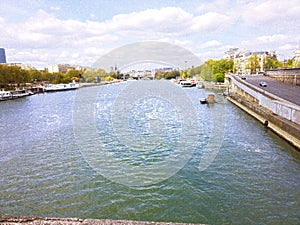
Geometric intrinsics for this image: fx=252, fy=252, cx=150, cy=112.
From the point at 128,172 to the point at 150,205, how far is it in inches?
100

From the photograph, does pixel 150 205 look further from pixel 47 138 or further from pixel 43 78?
pixel 43 78

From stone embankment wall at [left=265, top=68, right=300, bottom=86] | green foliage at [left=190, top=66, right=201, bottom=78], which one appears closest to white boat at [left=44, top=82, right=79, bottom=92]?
green foliage at [left=190, top=66, right=201, bottom=78]

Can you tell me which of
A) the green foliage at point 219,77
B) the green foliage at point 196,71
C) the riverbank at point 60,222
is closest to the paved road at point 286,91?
the riverbank at point 60,222

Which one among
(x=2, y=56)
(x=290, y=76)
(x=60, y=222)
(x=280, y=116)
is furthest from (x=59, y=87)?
(x=2, y=56)

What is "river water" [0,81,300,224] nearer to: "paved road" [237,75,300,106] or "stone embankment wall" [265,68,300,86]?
"paved road" [237,75,300,106]

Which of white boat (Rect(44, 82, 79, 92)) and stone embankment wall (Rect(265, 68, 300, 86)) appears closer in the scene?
stone embankment wall (Rect(265, 68, 300, 86))

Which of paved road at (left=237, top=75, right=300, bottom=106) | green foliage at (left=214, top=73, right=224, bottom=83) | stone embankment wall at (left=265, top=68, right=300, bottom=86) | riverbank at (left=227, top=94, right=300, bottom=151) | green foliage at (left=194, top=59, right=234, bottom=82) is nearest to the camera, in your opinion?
riverbank at (left=227, top=94, right=300, bottom=151)

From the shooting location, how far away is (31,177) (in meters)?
9.15

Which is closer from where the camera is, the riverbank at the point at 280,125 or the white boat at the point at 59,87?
the riverbank at the point at 280,125

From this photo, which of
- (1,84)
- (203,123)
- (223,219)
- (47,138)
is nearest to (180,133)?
(203,123)

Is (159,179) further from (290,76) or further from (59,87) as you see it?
(59,87)

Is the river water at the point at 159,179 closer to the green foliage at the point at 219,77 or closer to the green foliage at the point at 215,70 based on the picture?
the green foliage at the point at 219,77

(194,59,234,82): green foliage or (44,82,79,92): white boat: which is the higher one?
(194,59,234,82): green foliage

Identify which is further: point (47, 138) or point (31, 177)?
point (47, 138)
